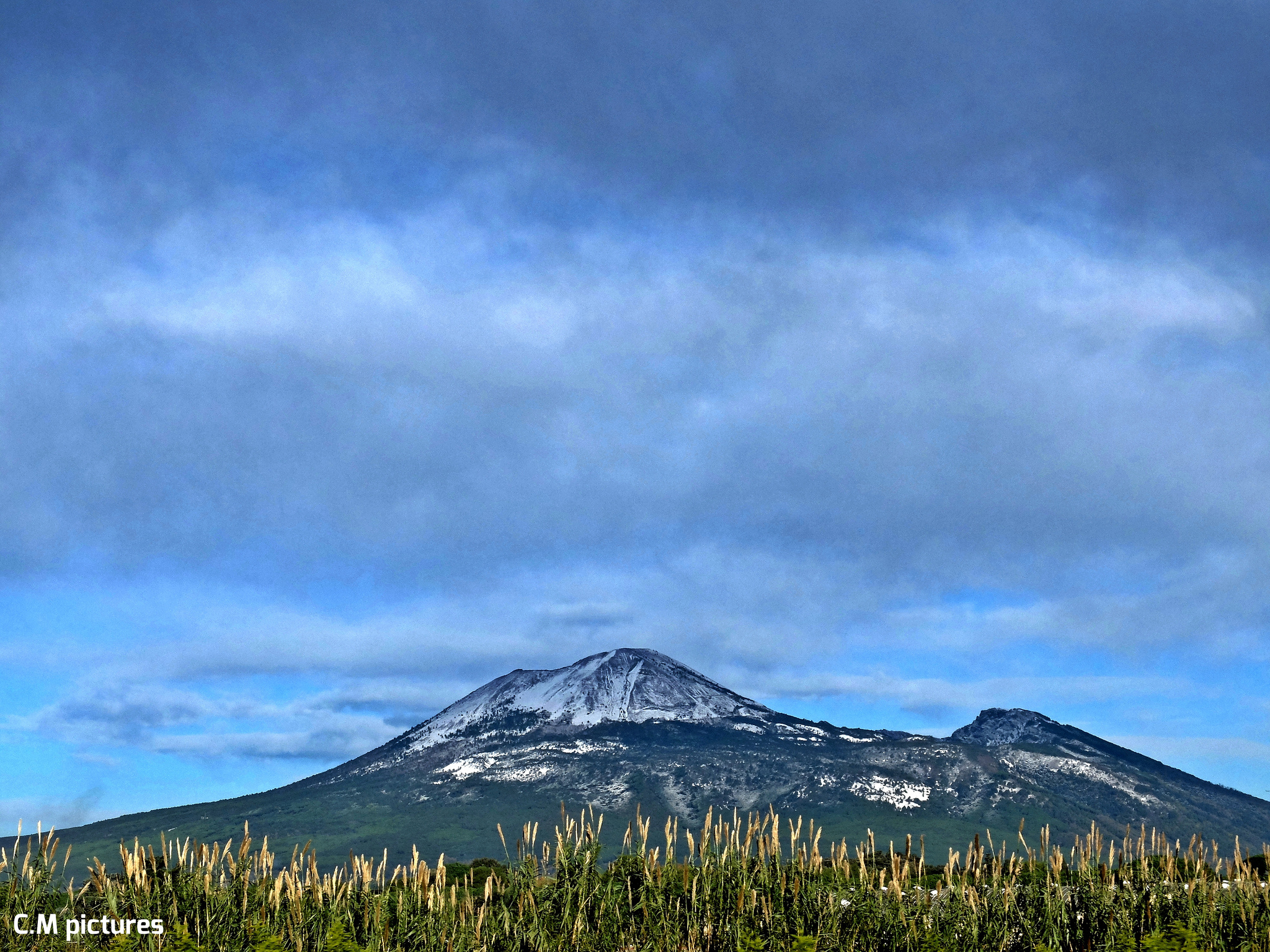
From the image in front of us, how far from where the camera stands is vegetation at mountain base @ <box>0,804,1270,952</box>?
591 inches

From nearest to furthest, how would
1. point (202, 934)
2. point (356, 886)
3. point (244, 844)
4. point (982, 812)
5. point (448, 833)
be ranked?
point (202, 934) < point (244, 844) < point (356, 886) < point (448, 833) < point (982, 812)

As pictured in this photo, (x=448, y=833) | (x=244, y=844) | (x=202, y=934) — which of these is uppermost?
(x=244, y=844)

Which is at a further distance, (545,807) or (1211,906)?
(545,807)

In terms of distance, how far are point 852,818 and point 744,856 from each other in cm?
18490

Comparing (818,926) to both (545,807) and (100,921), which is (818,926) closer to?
(100,921)

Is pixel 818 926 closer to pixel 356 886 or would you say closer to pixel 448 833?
pixel 356 886

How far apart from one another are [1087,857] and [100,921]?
54.3 feet

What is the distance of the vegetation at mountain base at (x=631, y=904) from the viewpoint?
49.3ft

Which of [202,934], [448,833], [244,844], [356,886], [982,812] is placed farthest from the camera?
[982,812]

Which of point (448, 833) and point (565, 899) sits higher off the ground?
point (565, 899)

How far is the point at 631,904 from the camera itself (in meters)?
17.1

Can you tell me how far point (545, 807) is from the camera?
196m

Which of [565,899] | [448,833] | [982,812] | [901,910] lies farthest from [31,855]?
[982,812]

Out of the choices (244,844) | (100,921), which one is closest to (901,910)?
(244,844)
